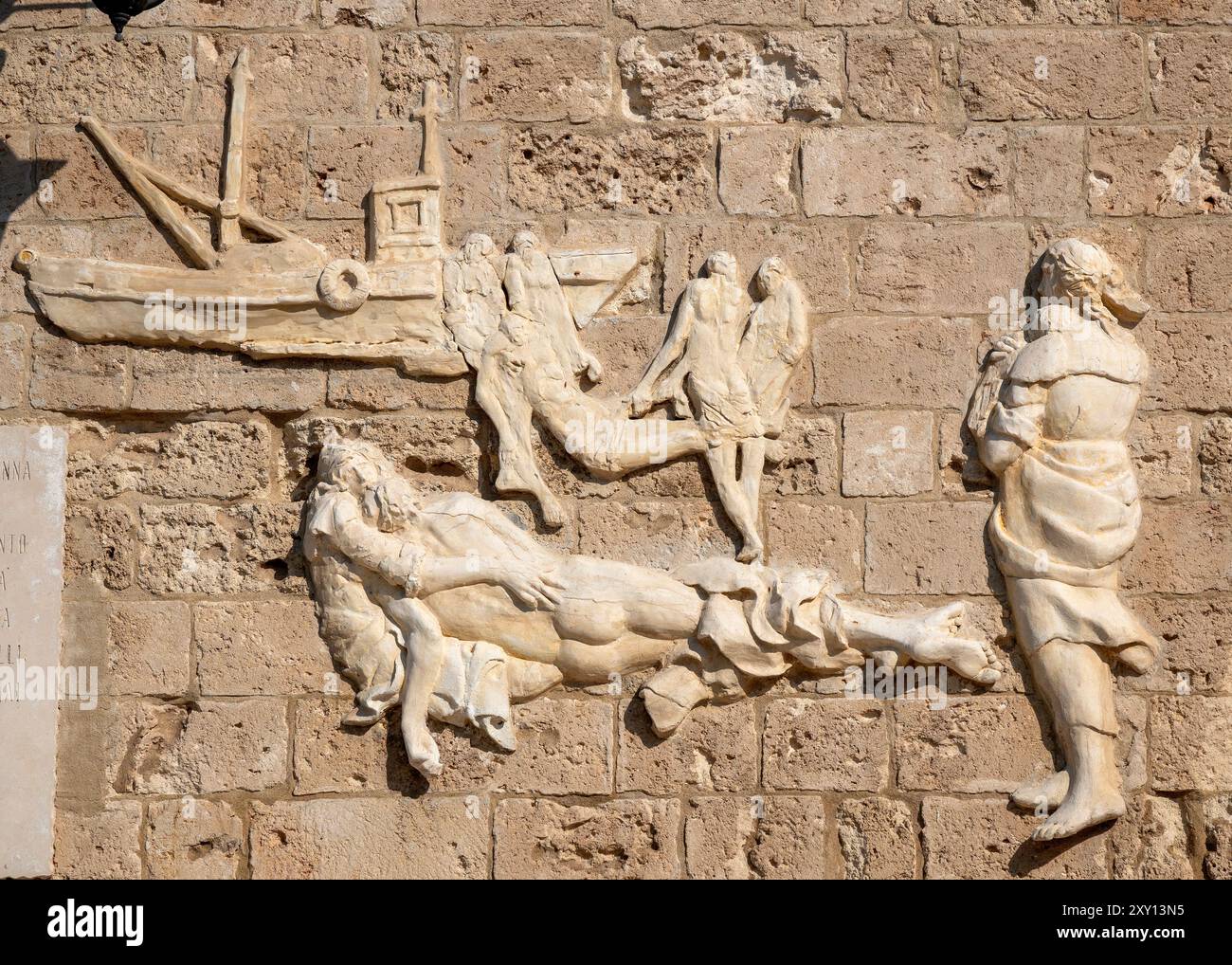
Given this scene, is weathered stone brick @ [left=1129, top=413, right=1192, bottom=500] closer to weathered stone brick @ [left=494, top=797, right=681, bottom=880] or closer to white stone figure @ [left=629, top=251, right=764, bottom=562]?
white stone figure @ [left=629, top=251, right=764, bottom=562]

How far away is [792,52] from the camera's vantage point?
505 centimetres

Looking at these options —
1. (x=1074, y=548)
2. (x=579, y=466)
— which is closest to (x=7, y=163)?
(x=579, y=466)

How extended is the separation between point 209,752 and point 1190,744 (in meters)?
3.15

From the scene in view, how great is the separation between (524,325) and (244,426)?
3.21 feet

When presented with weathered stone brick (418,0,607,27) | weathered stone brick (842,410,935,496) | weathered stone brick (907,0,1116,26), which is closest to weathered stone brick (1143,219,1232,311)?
weathered stone brick (907,0,1116,26)

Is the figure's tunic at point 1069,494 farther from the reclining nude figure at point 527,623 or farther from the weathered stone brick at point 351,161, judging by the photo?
the weathered stone brick at point 351,161

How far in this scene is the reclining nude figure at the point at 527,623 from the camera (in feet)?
15.6

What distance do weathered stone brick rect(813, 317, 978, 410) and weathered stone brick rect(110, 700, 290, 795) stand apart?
209 cm

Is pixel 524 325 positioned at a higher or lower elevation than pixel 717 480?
higher

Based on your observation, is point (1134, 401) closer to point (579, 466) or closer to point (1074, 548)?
point (1074, 548)

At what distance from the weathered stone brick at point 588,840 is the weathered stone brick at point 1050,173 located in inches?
90.5

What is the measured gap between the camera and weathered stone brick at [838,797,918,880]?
191 inches

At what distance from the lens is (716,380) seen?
4898 millimetres

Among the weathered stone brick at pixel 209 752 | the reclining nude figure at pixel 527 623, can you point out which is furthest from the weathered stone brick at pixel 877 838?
the weathered stone brick at pixel 209 752
